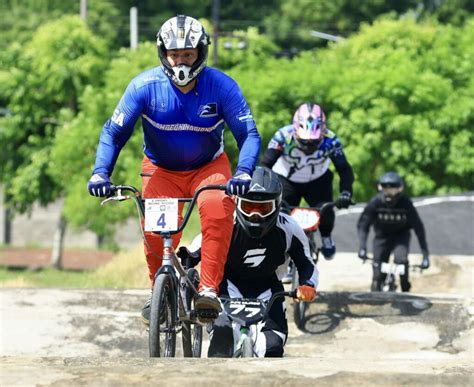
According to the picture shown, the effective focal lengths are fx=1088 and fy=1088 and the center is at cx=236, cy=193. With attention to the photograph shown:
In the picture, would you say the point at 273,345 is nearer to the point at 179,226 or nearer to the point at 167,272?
the point at 167,272

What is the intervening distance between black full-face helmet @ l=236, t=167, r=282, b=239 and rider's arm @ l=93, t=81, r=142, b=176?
2.79ft

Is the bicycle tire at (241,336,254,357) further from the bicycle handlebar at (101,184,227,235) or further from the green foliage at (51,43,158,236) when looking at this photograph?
the green foliage at (51,43,158,236)

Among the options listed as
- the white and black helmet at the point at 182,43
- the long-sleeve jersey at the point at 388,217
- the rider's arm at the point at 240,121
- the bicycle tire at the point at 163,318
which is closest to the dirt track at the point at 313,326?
the bicycle tire at the point at 163,318

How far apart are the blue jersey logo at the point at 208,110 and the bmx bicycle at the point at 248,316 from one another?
4.00ft

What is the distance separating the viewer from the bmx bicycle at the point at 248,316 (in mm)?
6791

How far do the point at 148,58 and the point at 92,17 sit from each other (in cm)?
3377

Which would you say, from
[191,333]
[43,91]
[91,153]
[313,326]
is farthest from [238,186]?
[43,91]

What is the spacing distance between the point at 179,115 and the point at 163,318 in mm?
1307

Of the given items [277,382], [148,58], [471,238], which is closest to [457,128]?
[471,238]

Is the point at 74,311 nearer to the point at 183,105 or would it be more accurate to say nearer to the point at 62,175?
the point at 183,105

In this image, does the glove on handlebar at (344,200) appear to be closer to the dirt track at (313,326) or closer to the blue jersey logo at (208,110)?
the dirt track at (313,326)

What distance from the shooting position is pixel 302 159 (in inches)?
420

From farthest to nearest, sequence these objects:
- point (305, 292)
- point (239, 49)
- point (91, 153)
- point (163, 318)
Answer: point (239, 49)
point (91, 153)
point (305, 292)
point (163, 318)

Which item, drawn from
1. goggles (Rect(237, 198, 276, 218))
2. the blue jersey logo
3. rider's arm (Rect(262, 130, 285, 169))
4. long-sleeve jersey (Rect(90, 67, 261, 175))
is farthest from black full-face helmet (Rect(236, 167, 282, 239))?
rider's arm (Rect(262, 130, 285, 169))
